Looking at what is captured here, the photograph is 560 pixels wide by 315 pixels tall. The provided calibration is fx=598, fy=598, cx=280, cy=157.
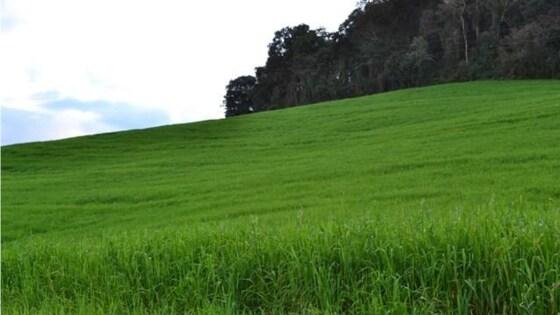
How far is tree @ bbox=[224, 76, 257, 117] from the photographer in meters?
81.4

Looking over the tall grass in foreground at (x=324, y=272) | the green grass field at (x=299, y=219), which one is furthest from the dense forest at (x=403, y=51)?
the tall grass in foreground at (x=324, y=272)

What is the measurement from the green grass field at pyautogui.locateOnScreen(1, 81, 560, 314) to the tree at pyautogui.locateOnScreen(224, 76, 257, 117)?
5468 cm

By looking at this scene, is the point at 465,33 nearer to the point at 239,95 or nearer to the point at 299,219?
the point at 239,95

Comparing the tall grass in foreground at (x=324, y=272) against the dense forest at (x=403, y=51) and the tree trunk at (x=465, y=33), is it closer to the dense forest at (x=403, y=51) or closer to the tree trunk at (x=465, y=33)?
the dense forest at (x=403, y=51)

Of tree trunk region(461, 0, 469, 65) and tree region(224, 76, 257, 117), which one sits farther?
tree region(224, 76, 257, 117)

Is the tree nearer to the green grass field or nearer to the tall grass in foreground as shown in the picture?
the green grass field

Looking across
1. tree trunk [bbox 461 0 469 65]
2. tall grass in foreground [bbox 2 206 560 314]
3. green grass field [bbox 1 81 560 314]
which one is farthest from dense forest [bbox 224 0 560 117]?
tall grass in foreground [bbox 2 206 560 314]

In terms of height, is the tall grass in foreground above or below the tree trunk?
below

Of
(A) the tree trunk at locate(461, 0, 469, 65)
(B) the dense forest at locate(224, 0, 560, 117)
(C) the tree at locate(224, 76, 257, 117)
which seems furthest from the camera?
(C) the tree at locate(224, 76, 257, 117)

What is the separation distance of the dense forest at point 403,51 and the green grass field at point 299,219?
865 inches

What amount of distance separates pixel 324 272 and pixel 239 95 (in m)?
78.2

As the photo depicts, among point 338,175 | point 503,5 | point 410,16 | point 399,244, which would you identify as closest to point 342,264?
point 399,244

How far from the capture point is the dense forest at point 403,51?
149ft

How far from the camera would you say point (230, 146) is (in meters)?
23.0
